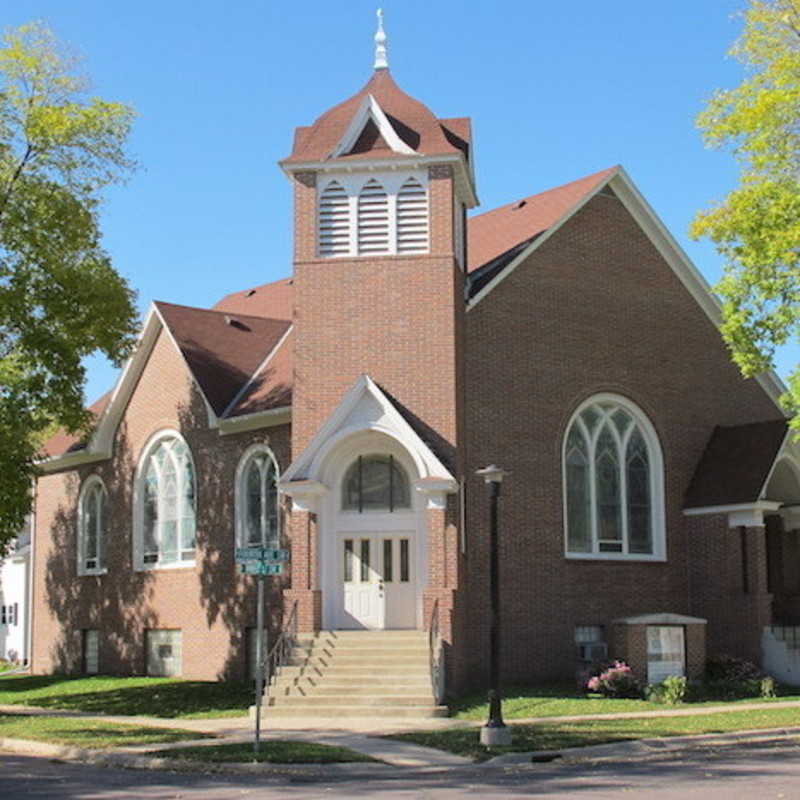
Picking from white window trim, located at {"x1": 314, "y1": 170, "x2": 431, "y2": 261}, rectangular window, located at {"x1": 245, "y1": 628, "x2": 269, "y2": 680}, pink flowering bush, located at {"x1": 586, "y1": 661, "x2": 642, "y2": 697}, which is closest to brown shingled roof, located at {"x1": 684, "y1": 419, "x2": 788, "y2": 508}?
pink flowering bush, located at {"x1": 586, "y1": 661, "x2": 642, "y2": 697}

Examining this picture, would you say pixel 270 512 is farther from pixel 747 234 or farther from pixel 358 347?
pixel 747 234

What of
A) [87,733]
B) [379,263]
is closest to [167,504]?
[379,263]

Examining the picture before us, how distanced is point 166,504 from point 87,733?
10.5 m

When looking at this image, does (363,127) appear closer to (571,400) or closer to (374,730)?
(571,400)

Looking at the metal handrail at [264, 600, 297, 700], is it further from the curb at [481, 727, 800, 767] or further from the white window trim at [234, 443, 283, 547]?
the curb at [481, 727, 800, 767]

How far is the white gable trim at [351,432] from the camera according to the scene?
931 inches

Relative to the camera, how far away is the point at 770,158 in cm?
2273

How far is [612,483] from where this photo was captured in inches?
1091

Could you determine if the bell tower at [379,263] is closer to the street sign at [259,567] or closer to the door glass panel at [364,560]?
the door glass panel at [364,560]

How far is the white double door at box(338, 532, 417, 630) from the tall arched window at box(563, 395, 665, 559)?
3881 millimetres

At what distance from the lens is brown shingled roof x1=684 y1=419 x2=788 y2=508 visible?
2703cm

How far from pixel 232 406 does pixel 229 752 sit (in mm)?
12757

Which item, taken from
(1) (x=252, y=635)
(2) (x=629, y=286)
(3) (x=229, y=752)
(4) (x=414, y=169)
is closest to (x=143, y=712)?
(1) (x=252, y=635)

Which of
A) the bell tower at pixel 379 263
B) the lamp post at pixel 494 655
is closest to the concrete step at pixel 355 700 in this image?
the lamp post at pixel 494 655
